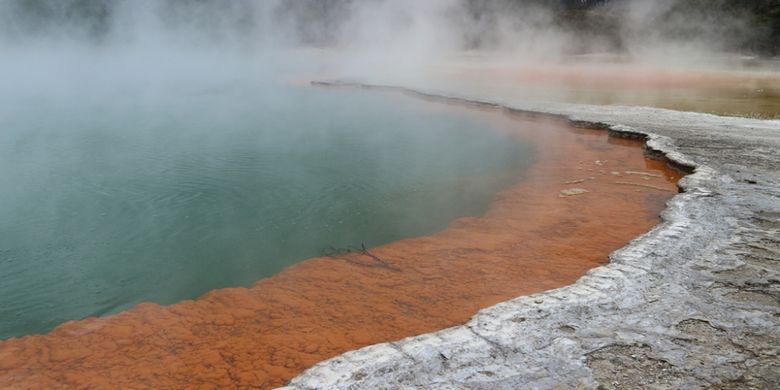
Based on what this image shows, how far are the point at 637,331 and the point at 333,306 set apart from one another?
123 centimetres

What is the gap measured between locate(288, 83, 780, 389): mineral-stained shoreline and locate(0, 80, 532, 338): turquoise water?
1.36m

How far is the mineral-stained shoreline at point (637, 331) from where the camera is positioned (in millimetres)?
1562

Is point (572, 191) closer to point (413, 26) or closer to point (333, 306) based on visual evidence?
point (333, 306)

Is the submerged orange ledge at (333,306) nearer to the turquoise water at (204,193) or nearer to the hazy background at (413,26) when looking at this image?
the turquoise water at (204,193)

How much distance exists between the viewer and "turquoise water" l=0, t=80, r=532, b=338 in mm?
2859

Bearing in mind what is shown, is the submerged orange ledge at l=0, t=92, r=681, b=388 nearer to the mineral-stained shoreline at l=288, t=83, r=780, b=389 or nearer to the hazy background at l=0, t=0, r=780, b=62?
the mineral-stained shoreline at l=288, t=83, r=780, b=389

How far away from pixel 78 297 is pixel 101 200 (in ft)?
5.40

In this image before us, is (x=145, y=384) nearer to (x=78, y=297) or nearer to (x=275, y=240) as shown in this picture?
(x=78, y=297)

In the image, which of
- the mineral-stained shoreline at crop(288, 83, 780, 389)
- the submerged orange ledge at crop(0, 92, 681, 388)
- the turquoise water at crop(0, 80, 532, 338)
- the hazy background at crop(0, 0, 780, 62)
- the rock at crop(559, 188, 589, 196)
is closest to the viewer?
the mineral-stained shoreline at crop(288, 83, 780, 389)

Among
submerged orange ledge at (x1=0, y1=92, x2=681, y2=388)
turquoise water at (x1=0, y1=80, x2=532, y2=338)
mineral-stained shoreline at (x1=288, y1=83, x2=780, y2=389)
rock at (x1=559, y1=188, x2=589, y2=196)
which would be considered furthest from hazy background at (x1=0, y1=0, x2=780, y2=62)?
mineral-stained shoreline at (x1=288, y1=83, x2=780, y2=389)

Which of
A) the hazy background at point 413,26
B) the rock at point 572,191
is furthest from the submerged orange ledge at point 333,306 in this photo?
the hazy background at point 413,26

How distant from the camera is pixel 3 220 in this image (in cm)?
365

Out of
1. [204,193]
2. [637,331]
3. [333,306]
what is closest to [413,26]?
[204,193]

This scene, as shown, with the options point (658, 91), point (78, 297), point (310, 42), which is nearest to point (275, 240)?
point (78, 297)
